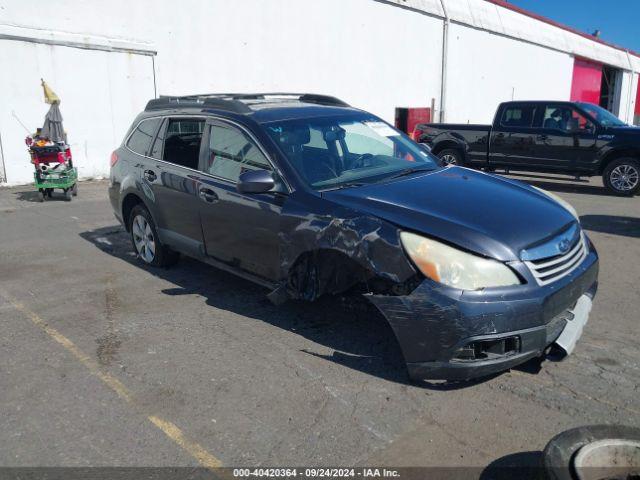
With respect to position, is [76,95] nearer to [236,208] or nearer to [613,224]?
[236,208]

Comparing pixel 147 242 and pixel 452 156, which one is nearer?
pixel 147 242

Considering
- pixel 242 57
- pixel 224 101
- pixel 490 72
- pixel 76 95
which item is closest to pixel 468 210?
pixel 224 101

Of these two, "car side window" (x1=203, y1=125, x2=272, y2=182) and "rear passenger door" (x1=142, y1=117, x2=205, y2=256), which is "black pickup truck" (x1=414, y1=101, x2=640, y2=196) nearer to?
"rear passenger door" (x1=142, y1=117, x2=205, y2=256)

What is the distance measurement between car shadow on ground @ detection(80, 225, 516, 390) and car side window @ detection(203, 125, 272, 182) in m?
1.15

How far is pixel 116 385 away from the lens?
3.52 metres

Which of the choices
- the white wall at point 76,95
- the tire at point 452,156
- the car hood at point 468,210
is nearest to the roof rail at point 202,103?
the car hood at point 468,210

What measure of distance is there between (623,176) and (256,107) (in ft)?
28.9

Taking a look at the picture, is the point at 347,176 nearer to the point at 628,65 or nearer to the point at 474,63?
the point at 474,63

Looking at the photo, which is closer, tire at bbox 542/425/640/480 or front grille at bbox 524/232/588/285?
tire at bbox 542/425/640/480

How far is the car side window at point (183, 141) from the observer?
5.02 m

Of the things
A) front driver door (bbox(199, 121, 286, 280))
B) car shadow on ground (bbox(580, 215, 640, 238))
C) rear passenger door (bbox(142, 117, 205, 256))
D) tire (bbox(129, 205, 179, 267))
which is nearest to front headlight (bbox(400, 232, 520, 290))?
front driver door (bbox(199, 121, 286, 280))

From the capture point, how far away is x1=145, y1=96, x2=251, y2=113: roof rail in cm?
471

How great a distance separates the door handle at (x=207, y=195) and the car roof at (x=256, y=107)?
67cm

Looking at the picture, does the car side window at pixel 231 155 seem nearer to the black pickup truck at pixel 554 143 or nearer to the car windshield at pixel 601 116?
the black pickup truck at pixel 554 143
